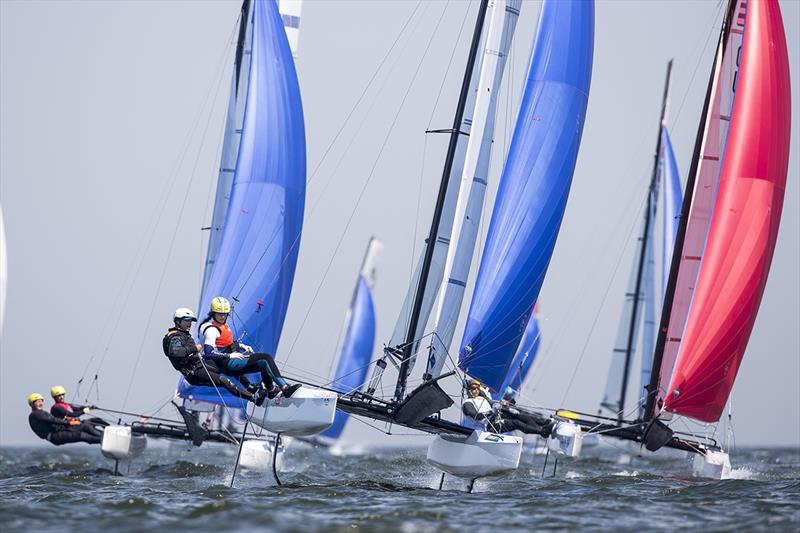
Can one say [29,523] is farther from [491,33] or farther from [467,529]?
[491,33]

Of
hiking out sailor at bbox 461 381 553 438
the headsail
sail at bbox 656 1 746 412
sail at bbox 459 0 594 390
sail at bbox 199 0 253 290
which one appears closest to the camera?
hiking out sailor at bbox 461 381 553 438

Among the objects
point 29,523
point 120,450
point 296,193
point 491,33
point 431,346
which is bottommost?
point 120,450

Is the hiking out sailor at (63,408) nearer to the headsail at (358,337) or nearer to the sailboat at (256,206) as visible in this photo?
the sailboat at (256,206)

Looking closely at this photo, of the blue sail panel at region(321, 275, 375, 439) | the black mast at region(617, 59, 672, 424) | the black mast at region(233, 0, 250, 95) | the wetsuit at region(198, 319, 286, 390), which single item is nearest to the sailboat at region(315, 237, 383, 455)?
the blue sail panel at region(321, 275, 375, 439)

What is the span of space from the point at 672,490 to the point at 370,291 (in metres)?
21.9

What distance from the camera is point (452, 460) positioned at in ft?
44.1

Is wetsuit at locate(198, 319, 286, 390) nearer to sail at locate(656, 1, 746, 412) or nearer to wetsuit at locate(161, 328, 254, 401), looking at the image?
wetsuit at locate(161, 328, 254, 401)

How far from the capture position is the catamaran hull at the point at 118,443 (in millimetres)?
16891

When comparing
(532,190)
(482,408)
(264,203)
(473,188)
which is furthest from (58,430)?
(532,190)

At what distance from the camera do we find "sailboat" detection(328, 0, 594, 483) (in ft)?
48.2

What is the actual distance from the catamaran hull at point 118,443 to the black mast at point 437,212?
5.06 meters

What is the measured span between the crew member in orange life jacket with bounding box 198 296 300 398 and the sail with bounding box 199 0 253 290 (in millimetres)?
6713

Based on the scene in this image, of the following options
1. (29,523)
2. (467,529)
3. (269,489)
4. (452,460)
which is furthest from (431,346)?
(29,523)

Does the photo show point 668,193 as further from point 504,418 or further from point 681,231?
point 504,418
